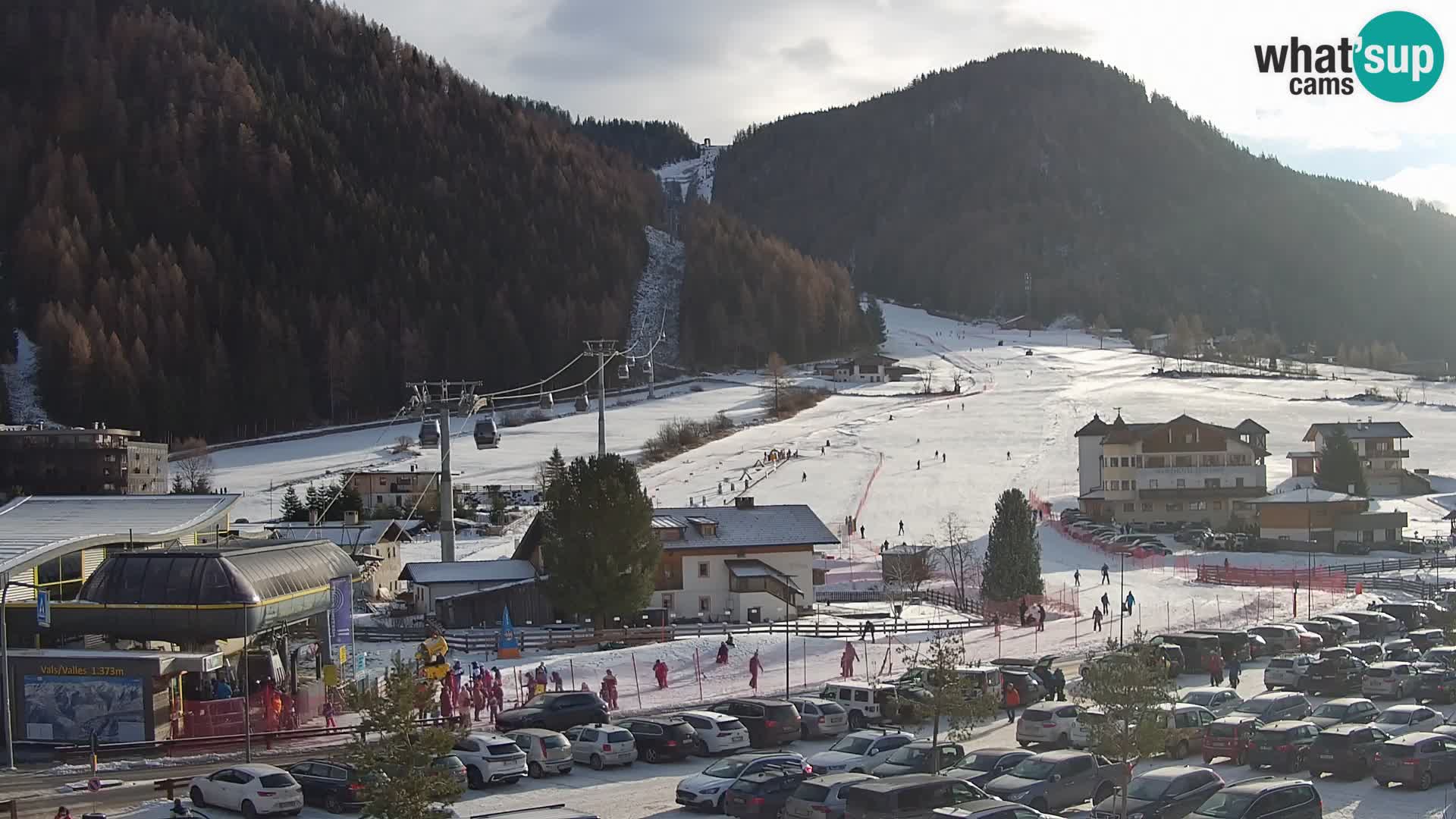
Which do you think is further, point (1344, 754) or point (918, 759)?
point (1344, 754)

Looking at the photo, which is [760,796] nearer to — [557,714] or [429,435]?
[557,714]

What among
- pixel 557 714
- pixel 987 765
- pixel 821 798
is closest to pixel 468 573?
pixel 557 714

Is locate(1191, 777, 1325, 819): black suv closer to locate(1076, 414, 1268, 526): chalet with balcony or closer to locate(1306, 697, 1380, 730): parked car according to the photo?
locate(1306, 697, 1380, 730): parked car

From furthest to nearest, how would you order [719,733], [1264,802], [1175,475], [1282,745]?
[1175,475] → [719,733] → [1282,745] → [1264,802]

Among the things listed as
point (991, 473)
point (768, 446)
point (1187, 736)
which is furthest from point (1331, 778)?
point (768, 446)

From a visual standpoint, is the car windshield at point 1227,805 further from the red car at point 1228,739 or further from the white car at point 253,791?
the white car at point 253,791

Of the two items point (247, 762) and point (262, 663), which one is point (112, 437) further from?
point (247, 762)
